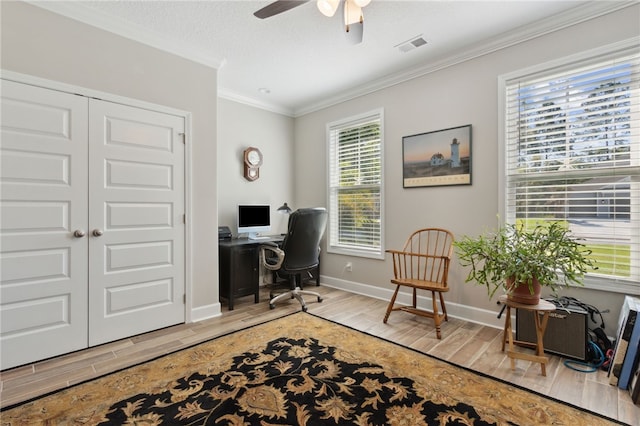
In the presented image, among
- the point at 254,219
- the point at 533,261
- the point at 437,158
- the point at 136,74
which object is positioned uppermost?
the point at 136,74

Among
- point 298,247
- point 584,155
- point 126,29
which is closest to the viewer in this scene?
point 584,155

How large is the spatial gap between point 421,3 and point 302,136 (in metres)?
2.66

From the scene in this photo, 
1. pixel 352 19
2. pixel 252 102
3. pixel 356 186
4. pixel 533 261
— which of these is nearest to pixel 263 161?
pixel 252 102

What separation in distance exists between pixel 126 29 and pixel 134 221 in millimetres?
1630

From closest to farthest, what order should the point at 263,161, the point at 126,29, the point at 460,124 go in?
the point at 126,29
the point at 460,124
the point at 263,161

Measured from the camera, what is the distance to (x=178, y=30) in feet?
8.75

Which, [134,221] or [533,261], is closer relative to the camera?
[533,261]

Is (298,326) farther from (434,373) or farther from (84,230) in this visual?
(84,230)

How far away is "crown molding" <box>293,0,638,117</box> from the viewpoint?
2297 mm

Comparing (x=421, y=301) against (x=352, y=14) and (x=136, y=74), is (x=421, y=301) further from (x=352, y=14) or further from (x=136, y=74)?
(x=136, y=74)

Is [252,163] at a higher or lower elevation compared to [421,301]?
higher

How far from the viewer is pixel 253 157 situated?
4.26 metres

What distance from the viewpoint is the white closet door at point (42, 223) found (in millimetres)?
2121

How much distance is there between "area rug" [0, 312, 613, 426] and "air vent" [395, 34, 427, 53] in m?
2.72
